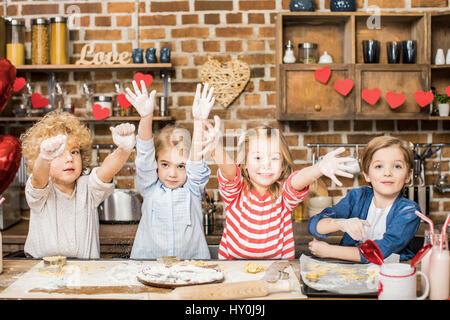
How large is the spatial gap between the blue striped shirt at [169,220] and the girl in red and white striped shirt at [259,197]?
9 cm

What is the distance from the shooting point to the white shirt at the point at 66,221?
4.35ft

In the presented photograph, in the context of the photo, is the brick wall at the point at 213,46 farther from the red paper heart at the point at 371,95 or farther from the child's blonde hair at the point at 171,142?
the child's blonde hair at the point at 171,142

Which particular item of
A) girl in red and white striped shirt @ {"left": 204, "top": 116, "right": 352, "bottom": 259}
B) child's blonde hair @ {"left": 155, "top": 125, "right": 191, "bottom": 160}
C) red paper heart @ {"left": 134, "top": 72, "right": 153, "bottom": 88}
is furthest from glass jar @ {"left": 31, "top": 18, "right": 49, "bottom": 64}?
girl in red and white striped shirt @ {"left": 204, "top": 116, "right": 352, "bottom": 259}

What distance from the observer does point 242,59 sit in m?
2.11

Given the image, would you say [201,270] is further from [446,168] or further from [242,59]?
[446,168]

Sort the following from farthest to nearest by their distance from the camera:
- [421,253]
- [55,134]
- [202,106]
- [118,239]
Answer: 1. [118,239]
2. [55,134]
3. [202,106]
4. [421,253]

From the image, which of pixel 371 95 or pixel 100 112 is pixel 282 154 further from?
pixel 100 112

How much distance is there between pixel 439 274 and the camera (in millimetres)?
919

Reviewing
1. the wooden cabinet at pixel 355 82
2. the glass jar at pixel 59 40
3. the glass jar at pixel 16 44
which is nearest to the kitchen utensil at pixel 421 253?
the wooden cabinet at pixel 355 82

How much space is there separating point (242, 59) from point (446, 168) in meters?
0.95

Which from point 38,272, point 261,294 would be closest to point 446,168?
point 261,294

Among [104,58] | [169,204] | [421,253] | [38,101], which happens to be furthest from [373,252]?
[38,101]

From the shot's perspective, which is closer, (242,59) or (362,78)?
(362,78)

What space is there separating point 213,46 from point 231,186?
3.19 feet
